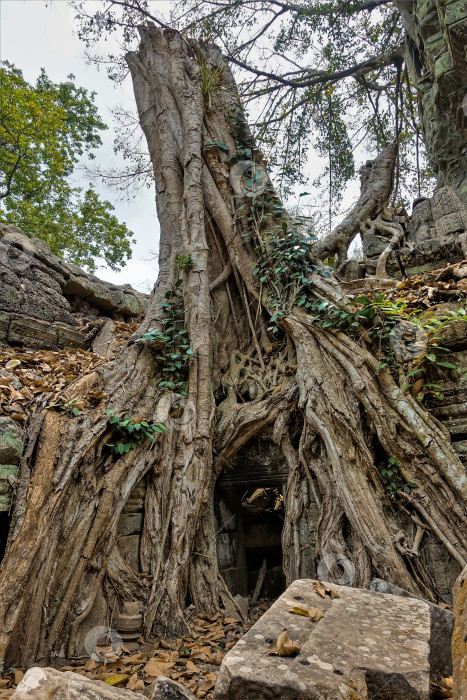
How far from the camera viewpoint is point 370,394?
10.2 ft

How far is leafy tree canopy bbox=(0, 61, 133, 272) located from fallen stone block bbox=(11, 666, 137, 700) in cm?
1082

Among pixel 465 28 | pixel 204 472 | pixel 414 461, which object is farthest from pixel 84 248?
pixel 414 461

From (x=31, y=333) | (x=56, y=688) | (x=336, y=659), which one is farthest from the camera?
(x=31, y=333)

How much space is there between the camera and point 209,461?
3.32 meters

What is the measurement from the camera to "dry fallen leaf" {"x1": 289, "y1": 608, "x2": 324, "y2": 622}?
152 cm

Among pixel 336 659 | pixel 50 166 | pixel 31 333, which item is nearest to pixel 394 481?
pixel 336 659

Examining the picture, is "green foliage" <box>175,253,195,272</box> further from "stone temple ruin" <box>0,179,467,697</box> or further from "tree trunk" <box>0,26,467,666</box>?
"stone temple ruin" <box>0,179,467,697</box>

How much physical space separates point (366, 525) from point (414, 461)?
536 millimetres

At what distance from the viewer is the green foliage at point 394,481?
287 cm

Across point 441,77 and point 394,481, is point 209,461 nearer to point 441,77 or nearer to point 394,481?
point 394,481

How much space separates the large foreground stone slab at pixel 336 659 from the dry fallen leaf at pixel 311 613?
0.05 feet

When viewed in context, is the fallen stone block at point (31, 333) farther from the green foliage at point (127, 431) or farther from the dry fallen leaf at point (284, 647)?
the dry fallen leaf at point (284, 647)

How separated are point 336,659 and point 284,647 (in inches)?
5.9

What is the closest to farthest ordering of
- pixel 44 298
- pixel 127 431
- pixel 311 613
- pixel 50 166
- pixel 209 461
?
pixel 311 613
pixel 127 431
pixel 209 461
pixel 44 298
pixel 50 166
